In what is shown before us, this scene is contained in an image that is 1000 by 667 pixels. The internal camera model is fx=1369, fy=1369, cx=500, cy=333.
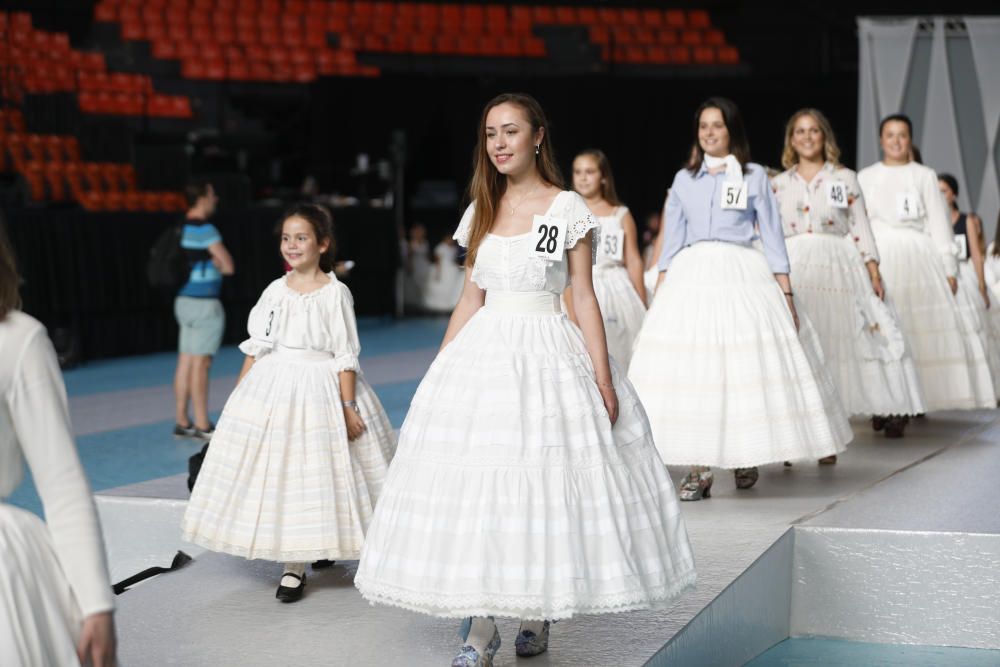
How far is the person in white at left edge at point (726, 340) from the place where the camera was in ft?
16.1

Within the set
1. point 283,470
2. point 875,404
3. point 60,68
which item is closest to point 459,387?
point 283,470

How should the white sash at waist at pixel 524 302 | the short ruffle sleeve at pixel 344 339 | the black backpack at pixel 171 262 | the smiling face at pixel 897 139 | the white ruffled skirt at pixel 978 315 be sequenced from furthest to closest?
1. the black backpack at pixel 171 262
2. the white ruffled skirt at pixel 978 315
3. the smiling face at pixel 897 139
4. the short ruffle sleeve at pixel 344 339
5. the white sash at waist at pixel 524 302

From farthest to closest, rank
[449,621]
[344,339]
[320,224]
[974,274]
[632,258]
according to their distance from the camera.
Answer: [974,274] < [632,258] < [320,224] < [344,339] < [449,621]

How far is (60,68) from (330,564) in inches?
506

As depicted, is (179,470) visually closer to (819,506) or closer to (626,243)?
(626,243)

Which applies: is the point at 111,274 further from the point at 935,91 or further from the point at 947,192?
the point at 935,91

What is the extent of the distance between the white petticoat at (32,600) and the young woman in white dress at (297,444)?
212 cm

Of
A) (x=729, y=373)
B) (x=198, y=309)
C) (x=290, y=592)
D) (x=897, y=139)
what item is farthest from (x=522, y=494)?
(x=198, y=309)

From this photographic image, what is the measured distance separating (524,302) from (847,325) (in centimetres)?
338

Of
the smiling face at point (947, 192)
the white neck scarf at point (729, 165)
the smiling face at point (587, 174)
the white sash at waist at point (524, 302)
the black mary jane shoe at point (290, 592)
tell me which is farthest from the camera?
the smiling face at point (947, 192)

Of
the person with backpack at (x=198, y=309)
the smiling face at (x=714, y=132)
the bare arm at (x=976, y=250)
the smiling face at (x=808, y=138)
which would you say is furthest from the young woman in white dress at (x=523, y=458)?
the bare arm at (x=976, y=250)

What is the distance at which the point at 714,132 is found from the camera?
5102 millimetres

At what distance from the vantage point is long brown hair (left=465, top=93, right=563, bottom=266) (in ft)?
10.8

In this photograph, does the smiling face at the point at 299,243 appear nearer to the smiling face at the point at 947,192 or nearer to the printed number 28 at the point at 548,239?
the printed number 28 at the point at 548,239
